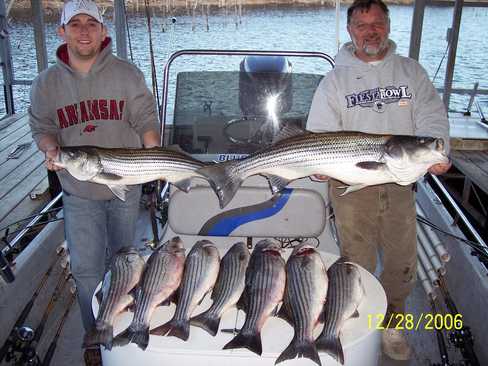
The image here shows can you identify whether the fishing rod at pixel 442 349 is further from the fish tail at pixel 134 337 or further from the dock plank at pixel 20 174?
the dock plank at pixel 20 174

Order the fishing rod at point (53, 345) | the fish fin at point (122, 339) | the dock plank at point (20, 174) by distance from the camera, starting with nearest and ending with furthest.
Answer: the fish fin at point (122, 339) < the fishing rod at point (53, 345) < the dock plank at point (20, 174)

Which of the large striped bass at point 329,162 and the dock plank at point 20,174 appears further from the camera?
the dock plank at point 20,174

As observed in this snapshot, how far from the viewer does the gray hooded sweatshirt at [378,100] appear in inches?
130

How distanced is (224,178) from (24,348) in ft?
5.92

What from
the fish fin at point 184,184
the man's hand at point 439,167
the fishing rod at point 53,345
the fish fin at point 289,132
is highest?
the fish fin at point 289,132

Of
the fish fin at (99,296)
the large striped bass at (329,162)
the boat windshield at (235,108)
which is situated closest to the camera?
the fish fin at (99,296)

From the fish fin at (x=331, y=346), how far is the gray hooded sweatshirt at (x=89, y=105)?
1.88 m

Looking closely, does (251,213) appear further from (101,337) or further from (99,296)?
(101,337)

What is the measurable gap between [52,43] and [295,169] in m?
18.9

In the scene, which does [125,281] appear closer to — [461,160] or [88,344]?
[88,344]

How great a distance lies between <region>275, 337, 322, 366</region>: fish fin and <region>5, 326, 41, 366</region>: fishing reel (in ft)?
6.48

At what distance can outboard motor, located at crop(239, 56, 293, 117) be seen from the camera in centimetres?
420

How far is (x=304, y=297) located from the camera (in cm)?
243
